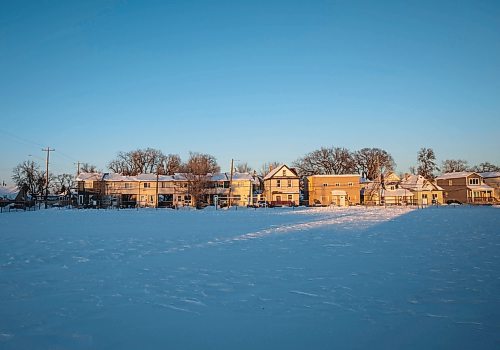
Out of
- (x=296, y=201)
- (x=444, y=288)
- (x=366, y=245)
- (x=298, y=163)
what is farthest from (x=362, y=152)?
(x=444, y=288)

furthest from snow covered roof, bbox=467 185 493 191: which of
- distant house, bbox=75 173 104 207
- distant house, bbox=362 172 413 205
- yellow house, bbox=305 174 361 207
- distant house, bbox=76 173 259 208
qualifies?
distant house, bbox=75 173 104 207

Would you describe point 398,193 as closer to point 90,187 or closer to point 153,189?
point 153,189

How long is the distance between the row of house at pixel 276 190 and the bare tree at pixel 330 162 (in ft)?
40.7

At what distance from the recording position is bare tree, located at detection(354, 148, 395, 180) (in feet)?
282

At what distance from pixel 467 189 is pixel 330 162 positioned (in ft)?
96.3

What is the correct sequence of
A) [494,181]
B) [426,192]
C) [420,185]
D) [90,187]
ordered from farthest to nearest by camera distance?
[494,181] < [426,192] < [420,185] < [90,187]

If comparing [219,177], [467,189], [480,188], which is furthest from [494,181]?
[219,177]

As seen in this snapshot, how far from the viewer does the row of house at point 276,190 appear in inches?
2685

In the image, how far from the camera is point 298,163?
295ft

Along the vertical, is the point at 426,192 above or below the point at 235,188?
below

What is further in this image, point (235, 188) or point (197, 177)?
point (235, 188)

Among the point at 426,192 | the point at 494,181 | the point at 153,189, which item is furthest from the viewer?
the point at 494,181

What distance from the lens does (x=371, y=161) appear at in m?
86.8

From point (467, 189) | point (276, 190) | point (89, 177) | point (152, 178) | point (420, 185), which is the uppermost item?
point (89, 177)
